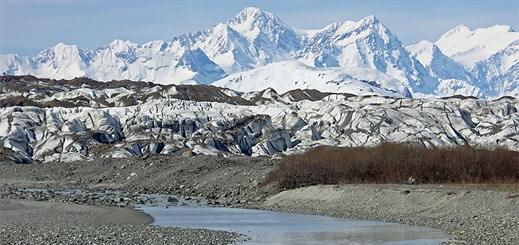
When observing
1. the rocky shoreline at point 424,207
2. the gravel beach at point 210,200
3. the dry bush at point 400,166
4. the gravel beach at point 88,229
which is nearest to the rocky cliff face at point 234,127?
the gravel beach at point 210,200

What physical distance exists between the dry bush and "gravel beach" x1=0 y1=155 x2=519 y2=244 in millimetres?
2637

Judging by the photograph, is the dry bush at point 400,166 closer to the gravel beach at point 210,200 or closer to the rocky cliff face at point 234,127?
the gravel beach at point 210,200

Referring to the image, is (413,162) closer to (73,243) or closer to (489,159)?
(489,159)

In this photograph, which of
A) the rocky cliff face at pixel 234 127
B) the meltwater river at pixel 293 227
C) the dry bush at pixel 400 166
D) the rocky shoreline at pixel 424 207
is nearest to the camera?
the meltwater river at pixel 293 227

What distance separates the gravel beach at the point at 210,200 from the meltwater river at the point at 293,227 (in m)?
1.32

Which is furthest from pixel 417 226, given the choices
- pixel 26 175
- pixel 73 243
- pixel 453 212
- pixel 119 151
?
pixel 119 151

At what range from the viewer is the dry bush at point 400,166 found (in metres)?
53.7

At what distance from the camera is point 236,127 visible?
125 meters

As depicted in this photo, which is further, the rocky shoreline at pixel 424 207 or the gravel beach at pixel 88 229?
the rocky shoreline at pixel 424 207

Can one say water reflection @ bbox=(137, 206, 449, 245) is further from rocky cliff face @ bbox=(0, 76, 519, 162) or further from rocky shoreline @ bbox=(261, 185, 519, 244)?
rocky cliff face @ bbox=(0, 76, 519, 162)

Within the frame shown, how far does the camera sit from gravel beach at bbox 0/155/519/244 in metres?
32.1

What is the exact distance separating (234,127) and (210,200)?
71.2 meters

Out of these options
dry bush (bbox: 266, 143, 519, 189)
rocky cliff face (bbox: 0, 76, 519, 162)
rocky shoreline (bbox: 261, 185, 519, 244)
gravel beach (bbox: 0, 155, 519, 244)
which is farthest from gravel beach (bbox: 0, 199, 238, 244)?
rocky cliff face (bbox: 0, 76, 519, 162)

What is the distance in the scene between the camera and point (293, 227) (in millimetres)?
36781
